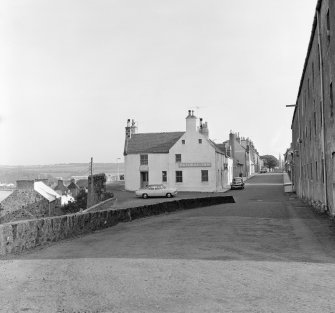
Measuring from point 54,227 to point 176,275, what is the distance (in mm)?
5679

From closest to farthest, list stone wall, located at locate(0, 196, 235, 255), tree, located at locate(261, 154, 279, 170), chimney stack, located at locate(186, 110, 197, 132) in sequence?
stone wall, located at locate(0, 196, 235, 255)
chimney stack, located at locate(186, 110, 197, 132)
tree, located at locate(261, 154, 279, 170)

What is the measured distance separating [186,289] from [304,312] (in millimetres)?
1896

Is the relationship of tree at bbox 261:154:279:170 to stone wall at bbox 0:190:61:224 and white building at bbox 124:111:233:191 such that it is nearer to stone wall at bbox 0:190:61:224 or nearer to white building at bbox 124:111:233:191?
white building at bbox 124:111:233:191

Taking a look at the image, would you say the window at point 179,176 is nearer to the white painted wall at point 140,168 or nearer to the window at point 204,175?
the white painted wall at point 140,168

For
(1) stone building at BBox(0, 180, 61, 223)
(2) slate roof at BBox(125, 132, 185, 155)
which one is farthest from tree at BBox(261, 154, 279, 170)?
(1) stone building at BBox(0, 180, 61, 223)

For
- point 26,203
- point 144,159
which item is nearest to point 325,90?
point 26,203

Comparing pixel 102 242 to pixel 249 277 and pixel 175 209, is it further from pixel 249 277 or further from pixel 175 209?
pixel 175 209

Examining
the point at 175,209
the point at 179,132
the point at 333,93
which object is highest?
the point at 179,132

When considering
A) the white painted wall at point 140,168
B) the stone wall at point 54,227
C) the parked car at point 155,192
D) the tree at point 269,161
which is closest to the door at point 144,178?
the white painted wall at point 140,168

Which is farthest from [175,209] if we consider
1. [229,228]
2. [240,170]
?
[240,170]

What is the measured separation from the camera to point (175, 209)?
2558cm

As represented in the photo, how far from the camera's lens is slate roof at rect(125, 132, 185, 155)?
5269cm

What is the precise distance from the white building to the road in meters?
38.5

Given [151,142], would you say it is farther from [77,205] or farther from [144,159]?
[77,205]
